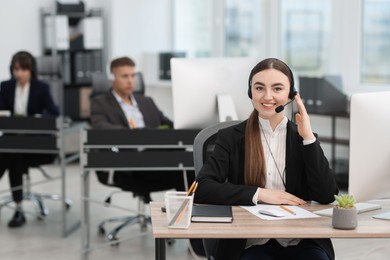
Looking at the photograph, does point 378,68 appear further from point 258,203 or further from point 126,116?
point 258,203

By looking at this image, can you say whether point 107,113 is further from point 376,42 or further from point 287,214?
point 376,42

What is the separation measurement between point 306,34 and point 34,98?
8.60 feet

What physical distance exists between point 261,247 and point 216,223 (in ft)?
0.97

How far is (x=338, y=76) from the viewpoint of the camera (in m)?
5.82

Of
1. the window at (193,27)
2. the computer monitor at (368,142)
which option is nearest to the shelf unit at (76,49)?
the window at (193,27)

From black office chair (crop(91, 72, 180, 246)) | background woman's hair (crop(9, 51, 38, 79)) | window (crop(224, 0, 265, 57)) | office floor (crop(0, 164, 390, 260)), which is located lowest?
office floor (crop(0, 164, 390, 260))

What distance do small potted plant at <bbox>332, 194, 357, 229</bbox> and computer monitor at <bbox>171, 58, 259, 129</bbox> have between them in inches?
50.8

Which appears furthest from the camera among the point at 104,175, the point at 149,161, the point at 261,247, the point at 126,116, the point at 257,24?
the point at 257,24

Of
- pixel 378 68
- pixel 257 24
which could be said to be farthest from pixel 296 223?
pixel 257 24

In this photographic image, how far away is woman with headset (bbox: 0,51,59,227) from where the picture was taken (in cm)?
509

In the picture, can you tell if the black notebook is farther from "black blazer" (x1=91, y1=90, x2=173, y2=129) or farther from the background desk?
"black blazer" (x1=91, y1=90, x2=173, y2=129)

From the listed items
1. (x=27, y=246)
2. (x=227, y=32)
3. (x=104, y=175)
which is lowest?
(x=27, y=246)

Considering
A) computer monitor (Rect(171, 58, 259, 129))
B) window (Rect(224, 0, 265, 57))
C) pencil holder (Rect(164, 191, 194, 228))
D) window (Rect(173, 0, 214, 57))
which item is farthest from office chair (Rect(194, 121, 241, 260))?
window (Rect(173, 0, 214, 57))

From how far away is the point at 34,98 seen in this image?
5250mm
